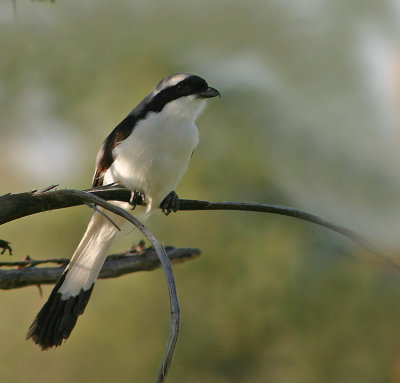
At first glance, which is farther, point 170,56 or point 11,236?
point 170,56

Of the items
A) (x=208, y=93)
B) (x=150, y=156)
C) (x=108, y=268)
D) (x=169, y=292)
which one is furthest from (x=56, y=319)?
(x=169, y=292)

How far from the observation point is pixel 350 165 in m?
5.68

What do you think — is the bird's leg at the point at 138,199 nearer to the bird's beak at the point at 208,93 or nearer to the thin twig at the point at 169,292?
the bird's beak at the point at 208,93

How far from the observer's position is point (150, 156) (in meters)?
2.55

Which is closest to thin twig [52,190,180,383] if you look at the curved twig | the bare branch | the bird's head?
the curved twig

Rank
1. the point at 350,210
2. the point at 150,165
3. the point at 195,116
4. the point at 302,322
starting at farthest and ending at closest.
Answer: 1. the point at 302,322
2. the point at 350,210
3. the point at 195,116
4. the point at 150,165

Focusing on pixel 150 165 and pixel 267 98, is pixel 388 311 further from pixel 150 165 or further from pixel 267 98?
pixel 150 165

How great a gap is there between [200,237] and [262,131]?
1752 mm

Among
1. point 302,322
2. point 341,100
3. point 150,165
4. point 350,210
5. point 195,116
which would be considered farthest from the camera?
point 341,100

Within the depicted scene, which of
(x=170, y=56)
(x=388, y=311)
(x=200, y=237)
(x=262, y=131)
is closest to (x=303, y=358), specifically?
(x=388, y=311)

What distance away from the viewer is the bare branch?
6.72 ft

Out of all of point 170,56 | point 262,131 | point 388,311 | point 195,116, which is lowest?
point 388,311

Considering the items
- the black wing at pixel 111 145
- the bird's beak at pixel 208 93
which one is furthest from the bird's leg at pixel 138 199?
the bird's beak at pixel 208 93

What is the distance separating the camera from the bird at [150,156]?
2510mm
